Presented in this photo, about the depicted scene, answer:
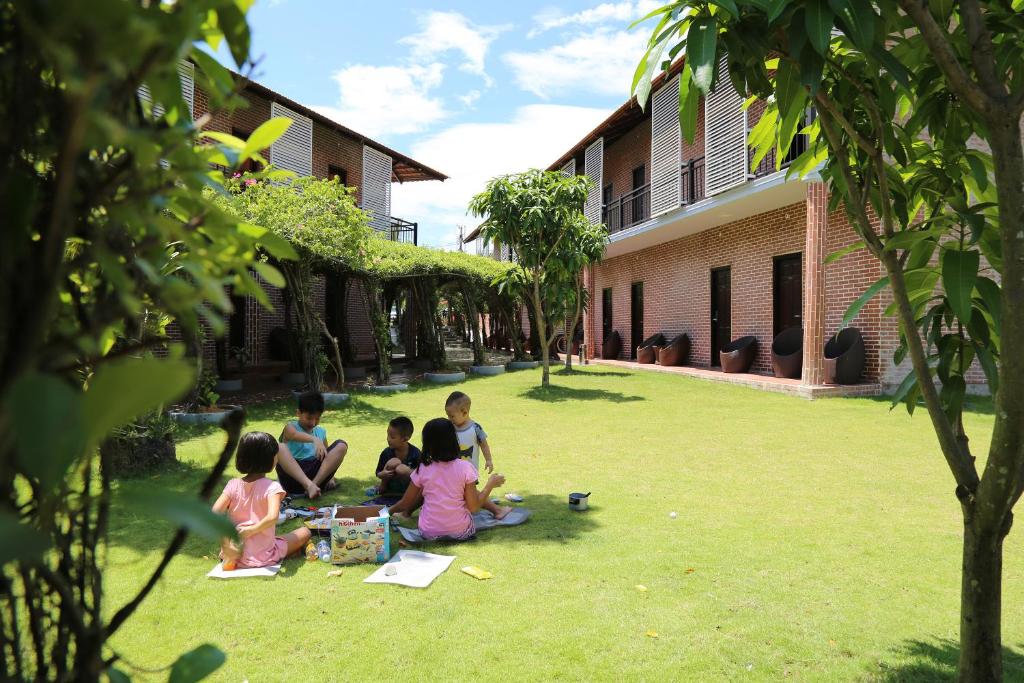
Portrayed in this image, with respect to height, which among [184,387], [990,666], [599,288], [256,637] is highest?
[599,288]

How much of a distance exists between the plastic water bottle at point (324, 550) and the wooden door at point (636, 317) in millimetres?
17284

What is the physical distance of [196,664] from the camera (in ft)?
2.51

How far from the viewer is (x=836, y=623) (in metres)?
2.80

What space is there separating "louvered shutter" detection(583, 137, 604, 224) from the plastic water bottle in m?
17.6

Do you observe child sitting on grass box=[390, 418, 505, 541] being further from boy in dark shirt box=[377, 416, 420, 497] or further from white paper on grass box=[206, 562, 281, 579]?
white paper on grass box=[206, 562, 281, 579]

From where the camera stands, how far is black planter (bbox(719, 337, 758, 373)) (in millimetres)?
13812

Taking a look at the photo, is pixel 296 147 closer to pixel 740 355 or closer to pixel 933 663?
pixel 740 355

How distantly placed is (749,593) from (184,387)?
3.21 m

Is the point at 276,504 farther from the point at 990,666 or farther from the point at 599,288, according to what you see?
the point at 599,288

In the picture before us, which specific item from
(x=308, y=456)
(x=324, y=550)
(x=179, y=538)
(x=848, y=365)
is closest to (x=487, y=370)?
(x=848, y=365)

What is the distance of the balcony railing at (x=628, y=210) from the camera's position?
18516 millimetres

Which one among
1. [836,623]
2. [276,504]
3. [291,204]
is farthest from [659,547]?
[291,204]

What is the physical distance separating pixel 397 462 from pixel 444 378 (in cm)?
931

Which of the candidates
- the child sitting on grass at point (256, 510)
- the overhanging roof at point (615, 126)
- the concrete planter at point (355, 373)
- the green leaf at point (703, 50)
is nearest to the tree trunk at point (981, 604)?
the green leaf at point (703, 50)
